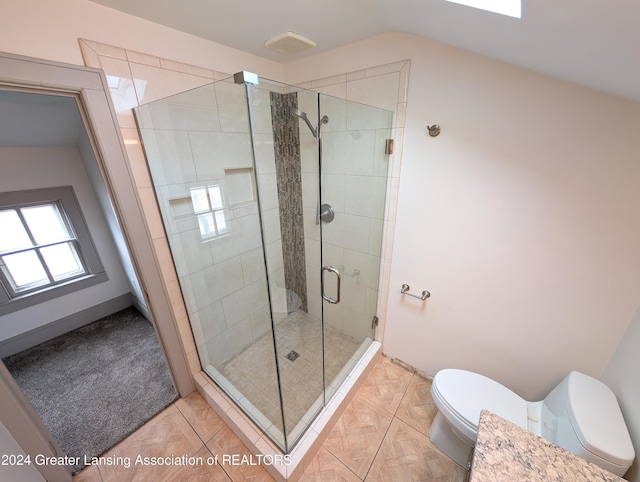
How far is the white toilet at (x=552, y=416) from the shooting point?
0.89 m

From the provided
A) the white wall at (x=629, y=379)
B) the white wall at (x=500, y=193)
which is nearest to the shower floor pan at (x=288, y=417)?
the white wall at (x=500, y=193)

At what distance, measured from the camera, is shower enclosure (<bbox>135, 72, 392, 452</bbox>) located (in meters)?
1.24

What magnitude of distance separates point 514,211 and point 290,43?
5.19 ft

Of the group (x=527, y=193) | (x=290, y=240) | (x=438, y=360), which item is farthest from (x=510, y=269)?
(x=290, y=240)

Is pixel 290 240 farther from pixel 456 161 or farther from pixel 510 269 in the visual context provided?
pixel 510 269

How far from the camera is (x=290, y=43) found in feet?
4.57

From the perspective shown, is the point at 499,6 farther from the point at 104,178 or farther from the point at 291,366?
the point at 291,366

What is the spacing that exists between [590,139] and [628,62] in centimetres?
44

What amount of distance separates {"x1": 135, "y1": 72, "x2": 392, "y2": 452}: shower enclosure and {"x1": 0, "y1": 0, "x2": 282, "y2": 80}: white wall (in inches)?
10.9

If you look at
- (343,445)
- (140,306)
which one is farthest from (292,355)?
(140,306)

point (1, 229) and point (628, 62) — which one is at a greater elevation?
point (628, 62)

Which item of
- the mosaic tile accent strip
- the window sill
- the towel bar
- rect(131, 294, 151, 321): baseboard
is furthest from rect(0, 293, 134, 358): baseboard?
the towel bar

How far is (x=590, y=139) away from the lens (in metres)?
0.98

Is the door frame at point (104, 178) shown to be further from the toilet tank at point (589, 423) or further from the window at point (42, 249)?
the toilet tank at point (589, 423)
